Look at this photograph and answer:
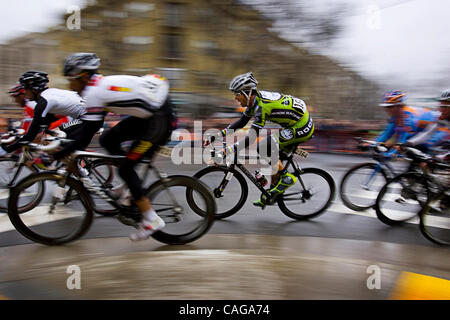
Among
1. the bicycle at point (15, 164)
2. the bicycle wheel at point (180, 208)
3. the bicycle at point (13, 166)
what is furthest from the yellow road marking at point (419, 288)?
Result: the bicycle at point (13, 166)

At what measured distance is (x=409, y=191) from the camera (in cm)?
503

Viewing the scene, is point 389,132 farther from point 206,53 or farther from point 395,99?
point 206,53

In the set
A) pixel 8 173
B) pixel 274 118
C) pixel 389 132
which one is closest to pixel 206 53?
pixel 389 132

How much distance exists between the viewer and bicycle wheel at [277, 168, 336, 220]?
17.3 ft

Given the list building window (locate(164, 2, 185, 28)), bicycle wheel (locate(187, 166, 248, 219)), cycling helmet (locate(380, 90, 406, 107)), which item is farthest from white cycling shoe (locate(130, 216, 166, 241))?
building window (locate(164, 2, 185, 28))

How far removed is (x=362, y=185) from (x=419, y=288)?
283 cm

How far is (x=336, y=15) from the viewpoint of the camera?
1460 cm

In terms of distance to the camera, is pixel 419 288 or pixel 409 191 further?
pixel 409 191

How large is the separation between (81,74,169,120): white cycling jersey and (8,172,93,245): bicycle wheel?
2.95ft

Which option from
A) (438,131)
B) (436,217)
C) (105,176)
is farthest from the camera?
(438,131)

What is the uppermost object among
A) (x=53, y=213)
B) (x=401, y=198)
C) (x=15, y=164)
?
(x=15, y=164)

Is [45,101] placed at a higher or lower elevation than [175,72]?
lower

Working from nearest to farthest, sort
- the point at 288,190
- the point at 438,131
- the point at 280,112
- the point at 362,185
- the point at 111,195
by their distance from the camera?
1. the point at 111,195
2. the point at 280,112
3. the point at 288,190
4. the point at 438,131
5. the point at 362,185

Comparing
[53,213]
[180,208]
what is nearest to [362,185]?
[180,208]
